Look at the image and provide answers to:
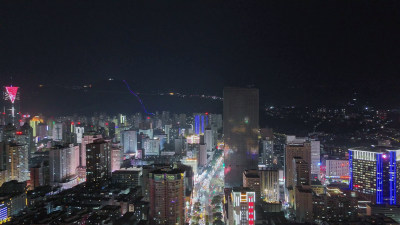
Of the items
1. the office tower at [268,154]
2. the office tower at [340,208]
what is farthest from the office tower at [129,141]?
the office tower at [340,208]

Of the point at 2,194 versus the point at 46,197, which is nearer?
the point at 2,194

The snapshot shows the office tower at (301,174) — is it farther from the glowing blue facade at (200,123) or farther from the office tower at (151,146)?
the office tower at (151,146)

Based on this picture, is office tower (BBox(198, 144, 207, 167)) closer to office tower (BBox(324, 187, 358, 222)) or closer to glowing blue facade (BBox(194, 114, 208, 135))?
glowing blue facade (BBox(194, 114, 208, 135))

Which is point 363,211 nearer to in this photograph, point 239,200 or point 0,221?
point 239,200

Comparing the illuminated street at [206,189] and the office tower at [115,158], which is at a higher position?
the office tower at [115,158]

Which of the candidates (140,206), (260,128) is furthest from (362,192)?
(140,206)

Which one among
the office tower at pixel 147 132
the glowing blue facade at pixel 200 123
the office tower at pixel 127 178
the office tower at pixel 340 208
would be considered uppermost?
the glowing blue facade at pixel 200 123

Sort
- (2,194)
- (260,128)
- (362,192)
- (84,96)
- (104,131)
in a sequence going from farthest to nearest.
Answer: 1. (104,131)
2. (260,128)
3. (84,96)
4. (362,192)
5. (2,194)
